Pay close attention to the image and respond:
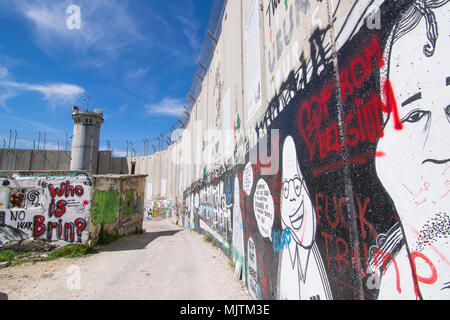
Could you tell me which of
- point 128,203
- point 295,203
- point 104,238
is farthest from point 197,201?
point 295,203

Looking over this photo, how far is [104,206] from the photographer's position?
376 inches

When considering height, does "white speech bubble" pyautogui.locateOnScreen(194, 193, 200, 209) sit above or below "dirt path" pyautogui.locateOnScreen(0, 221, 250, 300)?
above

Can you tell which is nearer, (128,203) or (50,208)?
(50,208)

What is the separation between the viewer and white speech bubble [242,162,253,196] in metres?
4.56

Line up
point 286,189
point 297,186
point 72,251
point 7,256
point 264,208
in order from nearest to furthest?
point 297,186 < point 286,189 < point 264,208 < point 7,256 < point 72,251

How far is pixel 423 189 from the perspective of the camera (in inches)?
44.7

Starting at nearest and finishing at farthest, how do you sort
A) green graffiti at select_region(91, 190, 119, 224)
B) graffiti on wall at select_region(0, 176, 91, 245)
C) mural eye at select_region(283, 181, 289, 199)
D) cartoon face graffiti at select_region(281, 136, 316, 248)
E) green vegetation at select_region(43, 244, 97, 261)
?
cartoon face graffiti at select_region(281, 136, 316, 248), mural eye at select_region(283, 181, 289, 199), green vegetation at select_region(43, 244, 97, 261), graffiti on wall at select_region(0, 176, 91, 245), green graffiti at select_region(91, 190, 119, 224)

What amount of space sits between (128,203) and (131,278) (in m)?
7.86

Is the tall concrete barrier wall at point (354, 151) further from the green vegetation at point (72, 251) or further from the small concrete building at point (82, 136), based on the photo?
the small concrete building at point (82, 136)

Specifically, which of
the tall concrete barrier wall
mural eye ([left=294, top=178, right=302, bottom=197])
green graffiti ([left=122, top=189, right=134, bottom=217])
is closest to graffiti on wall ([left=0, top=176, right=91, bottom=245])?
green graffiti ([left=122, top=189, right=134, bottom=217])

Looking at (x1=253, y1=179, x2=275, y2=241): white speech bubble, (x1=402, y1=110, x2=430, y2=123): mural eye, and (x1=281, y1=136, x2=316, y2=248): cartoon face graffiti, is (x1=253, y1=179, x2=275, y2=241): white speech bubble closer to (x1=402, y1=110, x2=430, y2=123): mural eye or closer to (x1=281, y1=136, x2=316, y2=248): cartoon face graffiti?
(x1=281, y1=136, x2=316, y2=248): cartoon face graffiti

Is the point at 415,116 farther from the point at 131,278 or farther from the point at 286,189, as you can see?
the point at 131,278

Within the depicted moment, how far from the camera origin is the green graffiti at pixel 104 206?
882 cm

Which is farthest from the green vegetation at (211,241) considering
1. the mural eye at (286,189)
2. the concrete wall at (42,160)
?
the concrete wall at (42,160)
